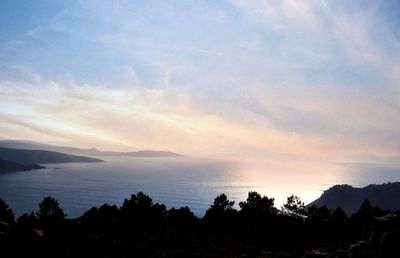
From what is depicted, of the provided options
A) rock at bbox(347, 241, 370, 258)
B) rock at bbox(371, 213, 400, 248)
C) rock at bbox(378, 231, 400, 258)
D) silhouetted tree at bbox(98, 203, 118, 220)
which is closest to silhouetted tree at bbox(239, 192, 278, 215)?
silhouetted tree at bbox(98, 203, 118, 220)

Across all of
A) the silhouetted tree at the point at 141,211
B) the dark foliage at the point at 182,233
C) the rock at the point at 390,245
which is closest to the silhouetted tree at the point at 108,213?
the dark foliage at the point at 182,233

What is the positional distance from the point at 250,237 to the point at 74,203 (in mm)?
163711

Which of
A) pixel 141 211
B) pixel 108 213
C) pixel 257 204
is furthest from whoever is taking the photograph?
pixel 257 204

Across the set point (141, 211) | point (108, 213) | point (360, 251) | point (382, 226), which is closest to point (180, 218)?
point (141, 211)

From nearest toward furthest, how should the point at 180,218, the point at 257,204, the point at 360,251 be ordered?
the point at 360,251, the point at 180,218, the point at 257,204

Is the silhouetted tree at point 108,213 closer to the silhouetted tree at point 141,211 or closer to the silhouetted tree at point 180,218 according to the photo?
the silhouetted tree at point 141,211

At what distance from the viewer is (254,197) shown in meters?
68.0

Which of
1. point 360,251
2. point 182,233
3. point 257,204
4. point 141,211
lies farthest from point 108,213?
point 360,251

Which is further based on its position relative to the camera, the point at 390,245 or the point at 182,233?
the point at 182,233

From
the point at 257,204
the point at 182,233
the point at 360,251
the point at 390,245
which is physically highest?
the point at 390,245

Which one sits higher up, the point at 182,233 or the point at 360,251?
the point at 360,251

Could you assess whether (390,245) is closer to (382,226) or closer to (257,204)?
(382,226)

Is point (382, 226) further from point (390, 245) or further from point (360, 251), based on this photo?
point (360, 251)

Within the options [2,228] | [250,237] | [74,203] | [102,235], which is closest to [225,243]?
[250,237]
